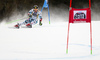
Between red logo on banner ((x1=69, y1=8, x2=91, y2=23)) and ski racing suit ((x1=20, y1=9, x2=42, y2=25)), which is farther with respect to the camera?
ski racing suit ((x1=20, y1=9, x2=42, y2=25))

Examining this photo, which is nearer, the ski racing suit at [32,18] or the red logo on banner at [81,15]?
the red logo on banner at [81,15]

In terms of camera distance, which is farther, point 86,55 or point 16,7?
point 16,7

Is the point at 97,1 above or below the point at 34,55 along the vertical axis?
above

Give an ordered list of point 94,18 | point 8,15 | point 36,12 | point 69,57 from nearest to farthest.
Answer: point 69,57
point 36,12
point 94,18
point 8,15

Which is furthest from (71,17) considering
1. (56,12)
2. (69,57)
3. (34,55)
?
(56,12)

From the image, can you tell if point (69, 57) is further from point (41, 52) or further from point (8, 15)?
point (8, 15)

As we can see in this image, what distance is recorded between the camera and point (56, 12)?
20.8 meters

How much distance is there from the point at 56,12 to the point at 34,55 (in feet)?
53.8

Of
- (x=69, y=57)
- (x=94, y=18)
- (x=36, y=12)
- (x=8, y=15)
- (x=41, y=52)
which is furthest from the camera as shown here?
(x=8, y=15)

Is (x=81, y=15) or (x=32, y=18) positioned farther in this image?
(x=32, y=18)

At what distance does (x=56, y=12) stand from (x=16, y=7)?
14.9 feet

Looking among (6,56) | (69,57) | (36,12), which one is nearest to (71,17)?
(69,57)

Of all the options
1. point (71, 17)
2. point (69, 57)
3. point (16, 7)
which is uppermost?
point (16, 7)

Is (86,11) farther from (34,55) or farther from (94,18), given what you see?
(94,18)
